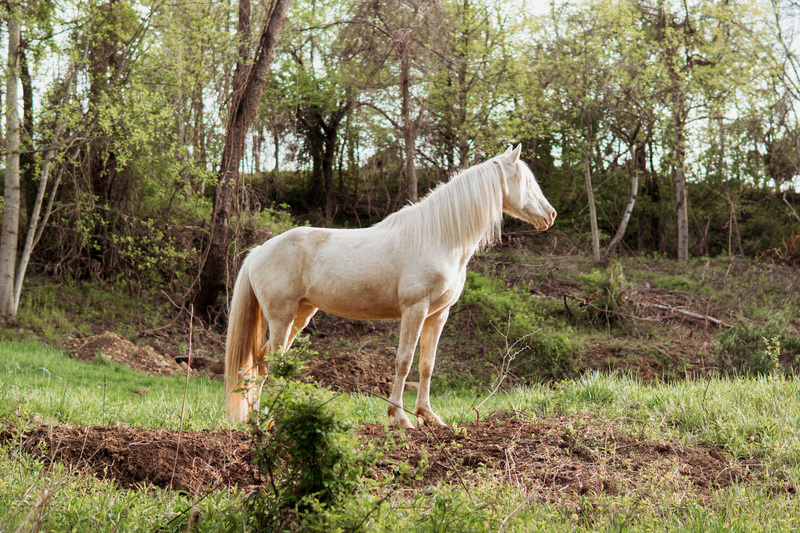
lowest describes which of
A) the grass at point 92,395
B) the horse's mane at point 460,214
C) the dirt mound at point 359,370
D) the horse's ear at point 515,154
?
the dirt mound at point 359,370

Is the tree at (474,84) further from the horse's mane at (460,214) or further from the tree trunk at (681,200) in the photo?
the horse's mane at (460,214)

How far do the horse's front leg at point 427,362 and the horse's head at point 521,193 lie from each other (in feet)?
3.28

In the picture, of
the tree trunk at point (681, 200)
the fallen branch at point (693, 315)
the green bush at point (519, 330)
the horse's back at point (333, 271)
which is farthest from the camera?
the tree trunk at point (681, 200)

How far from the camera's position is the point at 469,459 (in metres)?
3.96

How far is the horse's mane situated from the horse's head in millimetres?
76

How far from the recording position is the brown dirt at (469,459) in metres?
3.56

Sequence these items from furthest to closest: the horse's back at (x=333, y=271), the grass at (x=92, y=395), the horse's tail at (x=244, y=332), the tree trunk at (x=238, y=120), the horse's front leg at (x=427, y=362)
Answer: the tree trunk at (x=238, y=120), the horse's tail at (x=244, y=332), the horse's front leg at (x=427, y=362), the horse's back at (x=333, y=271), the grass at (x=92, y=395)

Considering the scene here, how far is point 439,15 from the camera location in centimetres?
1169

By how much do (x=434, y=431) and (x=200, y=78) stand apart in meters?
9.35

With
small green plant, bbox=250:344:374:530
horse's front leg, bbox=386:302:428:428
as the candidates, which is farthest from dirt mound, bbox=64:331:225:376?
small green plant, bbox=250:344:374:530

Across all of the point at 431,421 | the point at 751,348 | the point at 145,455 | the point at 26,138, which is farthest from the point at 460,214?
the point at 26,138

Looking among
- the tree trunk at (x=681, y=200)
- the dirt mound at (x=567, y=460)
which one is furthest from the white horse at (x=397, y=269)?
the tree trunk at (x=681, y=200)

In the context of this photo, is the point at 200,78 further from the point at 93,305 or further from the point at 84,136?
the point at 93,305

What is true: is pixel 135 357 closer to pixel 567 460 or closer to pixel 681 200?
pixel 567 460
